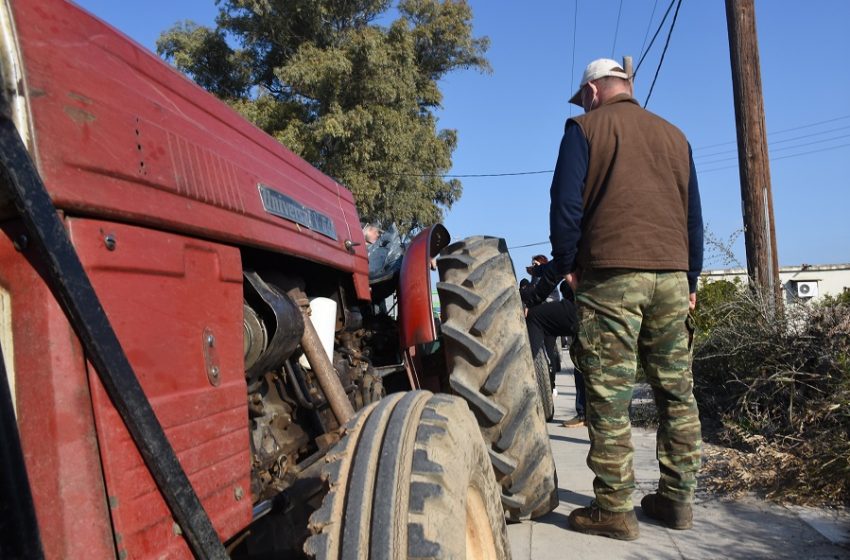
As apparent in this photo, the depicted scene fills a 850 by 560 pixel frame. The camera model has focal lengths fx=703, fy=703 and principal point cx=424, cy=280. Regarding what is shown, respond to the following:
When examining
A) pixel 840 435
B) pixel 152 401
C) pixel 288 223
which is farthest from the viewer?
pixel 840 435

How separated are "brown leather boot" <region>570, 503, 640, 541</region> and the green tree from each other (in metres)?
13.6

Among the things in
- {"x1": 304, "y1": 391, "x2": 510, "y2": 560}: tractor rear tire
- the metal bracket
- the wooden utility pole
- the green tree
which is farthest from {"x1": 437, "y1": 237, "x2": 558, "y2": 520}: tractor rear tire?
the green tree

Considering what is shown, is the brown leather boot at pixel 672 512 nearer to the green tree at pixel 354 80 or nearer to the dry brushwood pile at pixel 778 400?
the dry brushwood pile at pixel 778 400

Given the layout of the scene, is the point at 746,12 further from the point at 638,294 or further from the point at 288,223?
the point at 288,223

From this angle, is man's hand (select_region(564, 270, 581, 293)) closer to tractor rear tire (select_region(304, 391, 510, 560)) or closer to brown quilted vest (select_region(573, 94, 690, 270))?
brown quilted vest (select_region(573, 94, 690, 270))

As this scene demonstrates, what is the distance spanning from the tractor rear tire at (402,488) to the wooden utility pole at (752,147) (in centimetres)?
464

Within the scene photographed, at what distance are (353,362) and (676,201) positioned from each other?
1.60 m

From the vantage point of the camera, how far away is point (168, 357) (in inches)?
55.8

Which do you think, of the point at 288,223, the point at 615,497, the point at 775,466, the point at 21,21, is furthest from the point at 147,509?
the point at 775,466

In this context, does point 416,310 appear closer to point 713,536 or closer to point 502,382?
point 502,382

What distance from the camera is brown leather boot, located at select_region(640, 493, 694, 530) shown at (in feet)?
10.1

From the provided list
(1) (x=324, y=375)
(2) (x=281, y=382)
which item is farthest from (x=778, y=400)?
(2) (x=281, y=382)

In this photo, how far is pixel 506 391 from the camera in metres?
2.86

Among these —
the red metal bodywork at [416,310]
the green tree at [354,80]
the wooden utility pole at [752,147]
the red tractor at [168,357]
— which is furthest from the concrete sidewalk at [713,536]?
the green tree at [354,80]
